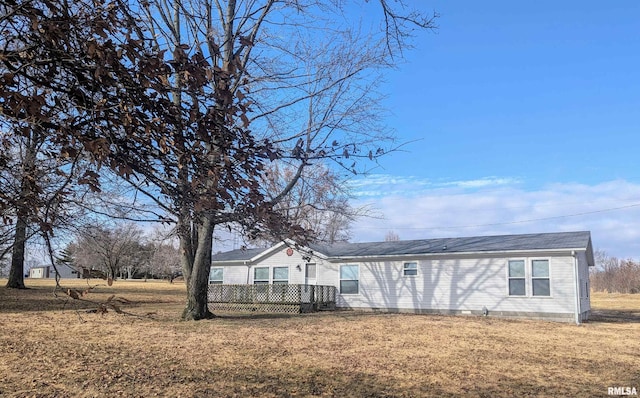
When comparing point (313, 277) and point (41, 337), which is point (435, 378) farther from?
point (313, 277)

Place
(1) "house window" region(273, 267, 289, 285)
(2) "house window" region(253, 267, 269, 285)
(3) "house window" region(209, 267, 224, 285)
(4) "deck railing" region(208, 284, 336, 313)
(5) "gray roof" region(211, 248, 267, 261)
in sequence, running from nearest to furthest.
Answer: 1. (4) "deck railing" region(208, 284, 336, 313)
2. (1) "house window" region(273, 267, 289, 285)
3. (2) "house window" region(253, 267, 269, 285)
4. (5) "gray roof" region(211, 248, 267, 261)
5. (3) "house window" region(209, 267, 224, 285)

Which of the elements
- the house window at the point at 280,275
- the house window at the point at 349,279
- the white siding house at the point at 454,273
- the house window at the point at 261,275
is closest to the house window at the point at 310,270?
the white siding house at the point at 454,273

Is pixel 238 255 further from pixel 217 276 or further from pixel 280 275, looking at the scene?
pixel 280 275

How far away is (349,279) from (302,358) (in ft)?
40.5

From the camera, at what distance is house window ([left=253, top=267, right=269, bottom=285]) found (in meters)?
22.5

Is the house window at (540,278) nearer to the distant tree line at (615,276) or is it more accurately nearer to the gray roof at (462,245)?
the gray roof at (462,245)

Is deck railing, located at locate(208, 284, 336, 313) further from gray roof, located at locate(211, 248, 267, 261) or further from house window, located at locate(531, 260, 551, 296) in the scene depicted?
house window, located at locate(531, 260, 551, 296)

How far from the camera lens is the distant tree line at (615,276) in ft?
156

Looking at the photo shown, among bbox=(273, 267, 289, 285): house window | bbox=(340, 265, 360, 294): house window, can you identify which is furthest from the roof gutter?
bbox=(273, 267, 289, 285): house window

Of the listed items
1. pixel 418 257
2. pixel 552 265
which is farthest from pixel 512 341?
pixel 418 257

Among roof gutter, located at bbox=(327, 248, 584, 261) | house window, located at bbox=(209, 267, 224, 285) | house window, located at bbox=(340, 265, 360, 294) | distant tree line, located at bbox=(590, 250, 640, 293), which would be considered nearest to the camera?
roof gutter, located at bbox=(327, 248, 584, 261)

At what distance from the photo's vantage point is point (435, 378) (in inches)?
279

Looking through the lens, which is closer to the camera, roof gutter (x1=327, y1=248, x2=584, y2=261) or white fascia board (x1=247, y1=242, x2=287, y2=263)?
roof gutter (x1=327, y1=248, x2=584, y2=261)

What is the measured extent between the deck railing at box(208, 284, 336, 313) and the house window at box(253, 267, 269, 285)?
2.87 meters
